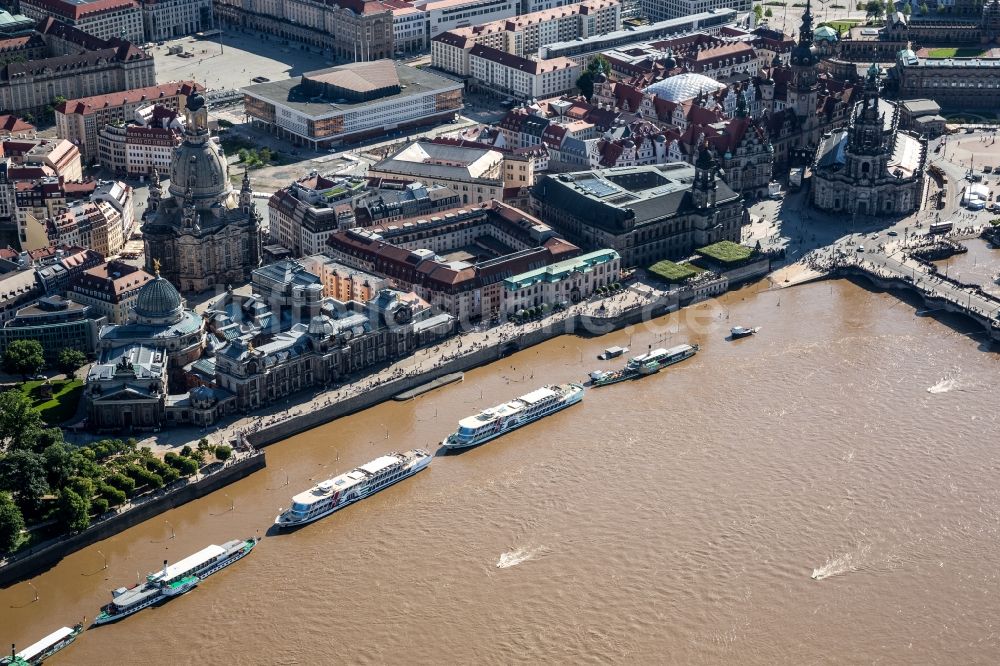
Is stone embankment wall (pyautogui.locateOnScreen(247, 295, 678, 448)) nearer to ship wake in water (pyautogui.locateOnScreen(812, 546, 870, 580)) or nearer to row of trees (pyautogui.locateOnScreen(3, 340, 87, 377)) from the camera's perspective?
row of trees (pyautogui.locateOnScreen(3, 340, 87, 377))

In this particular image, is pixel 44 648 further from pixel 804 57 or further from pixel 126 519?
pixel 804 57

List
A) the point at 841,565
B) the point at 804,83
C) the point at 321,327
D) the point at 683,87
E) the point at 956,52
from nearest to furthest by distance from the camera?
the point at 841,565
the point at 321,327
the point at 804,83
the point at 683,87
the point at 956,52

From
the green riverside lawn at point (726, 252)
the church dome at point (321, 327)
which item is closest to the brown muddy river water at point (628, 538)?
the church dome at point (321, 327)

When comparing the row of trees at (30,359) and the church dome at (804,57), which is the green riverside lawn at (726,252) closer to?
the church dome at (804,57)

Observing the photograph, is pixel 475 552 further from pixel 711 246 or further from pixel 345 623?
pixel 711 246

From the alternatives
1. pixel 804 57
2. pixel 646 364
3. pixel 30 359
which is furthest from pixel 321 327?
pixel 804 57

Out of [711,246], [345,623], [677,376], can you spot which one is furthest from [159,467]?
[711,246]

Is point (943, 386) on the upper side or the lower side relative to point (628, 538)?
upper

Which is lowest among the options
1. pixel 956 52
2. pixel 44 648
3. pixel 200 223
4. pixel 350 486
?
pixel 44 648
